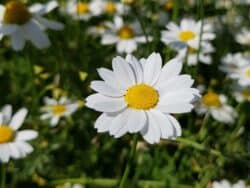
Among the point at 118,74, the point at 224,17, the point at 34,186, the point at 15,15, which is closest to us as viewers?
the point at 118,74

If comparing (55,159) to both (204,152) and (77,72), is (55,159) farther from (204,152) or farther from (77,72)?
(204,152)

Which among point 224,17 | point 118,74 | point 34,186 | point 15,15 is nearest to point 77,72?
point 15,15

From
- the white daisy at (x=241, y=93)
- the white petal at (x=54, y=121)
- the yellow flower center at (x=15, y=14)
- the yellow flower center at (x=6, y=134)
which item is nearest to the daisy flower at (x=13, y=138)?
the yellow flower center at (x=6, y=134)

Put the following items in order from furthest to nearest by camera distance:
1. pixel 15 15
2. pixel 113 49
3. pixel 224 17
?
pixel 224 17, pixel 113 49, pixel 15 15

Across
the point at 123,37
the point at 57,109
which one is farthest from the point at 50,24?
the point at 123,37

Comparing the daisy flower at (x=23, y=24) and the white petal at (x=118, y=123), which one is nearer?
the white petal at (x=118, y=123)

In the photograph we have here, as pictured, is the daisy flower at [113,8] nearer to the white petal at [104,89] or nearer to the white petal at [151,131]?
the white petal at [104,89]
